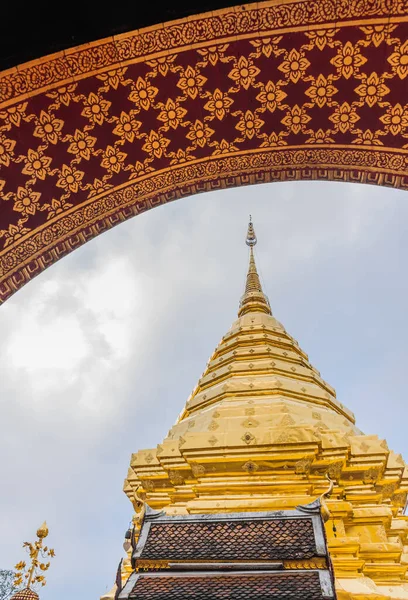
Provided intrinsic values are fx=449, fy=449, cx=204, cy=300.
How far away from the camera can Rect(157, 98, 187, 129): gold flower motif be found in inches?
152

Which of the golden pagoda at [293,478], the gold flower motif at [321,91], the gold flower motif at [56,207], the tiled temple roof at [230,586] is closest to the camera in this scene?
the tiled temple roof at [230,586]

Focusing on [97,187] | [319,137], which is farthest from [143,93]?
[319,137]

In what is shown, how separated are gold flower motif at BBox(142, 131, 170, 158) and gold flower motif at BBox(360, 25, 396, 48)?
5.94 ft

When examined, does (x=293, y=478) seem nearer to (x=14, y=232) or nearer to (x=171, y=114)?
(x=14, y=232)

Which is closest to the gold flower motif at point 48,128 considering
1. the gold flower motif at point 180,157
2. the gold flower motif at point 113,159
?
the gold flower motif at point 113,159

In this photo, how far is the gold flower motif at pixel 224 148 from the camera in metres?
4.18

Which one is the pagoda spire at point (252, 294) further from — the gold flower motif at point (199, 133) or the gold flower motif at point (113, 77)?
the gold flower motif at point (113, 77)

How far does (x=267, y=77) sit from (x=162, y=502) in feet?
17.6

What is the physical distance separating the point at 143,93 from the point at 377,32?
187cm

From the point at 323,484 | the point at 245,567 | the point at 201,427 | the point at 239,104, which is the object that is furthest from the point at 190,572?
the point at 239,104

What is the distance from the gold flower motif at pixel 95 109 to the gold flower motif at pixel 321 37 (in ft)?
5.55

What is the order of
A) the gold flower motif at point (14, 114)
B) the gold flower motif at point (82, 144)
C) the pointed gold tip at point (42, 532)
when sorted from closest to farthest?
the gold flower motif at point (14, 114), the gold flower motif at point (82, 144), the pointed gold tip at point (42, 532)

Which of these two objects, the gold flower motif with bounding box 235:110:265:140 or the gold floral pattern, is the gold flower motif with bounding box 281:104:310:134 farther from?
the gold floral pattern

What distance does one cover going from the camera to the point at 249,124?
4062 mm
